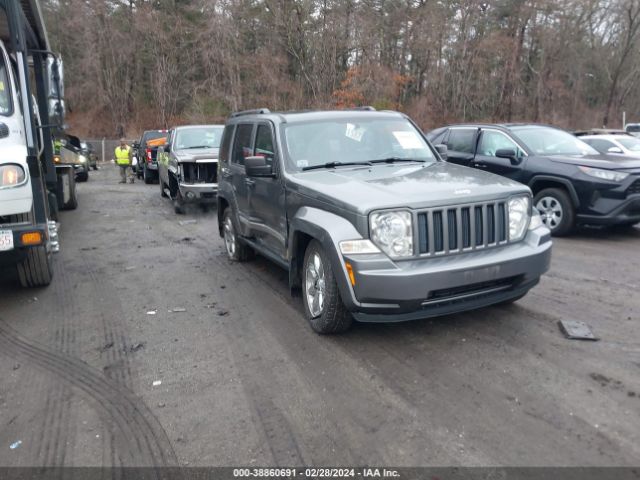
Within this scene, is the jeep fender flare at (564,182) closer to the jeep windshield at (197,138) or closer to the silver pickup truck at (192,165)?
the silver pickup truck at (192,165)

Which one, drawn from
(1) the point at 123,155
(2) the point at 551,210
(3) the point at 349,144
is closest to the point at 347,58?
(1) the point at 123,155

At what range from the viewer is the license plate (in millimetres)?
4883

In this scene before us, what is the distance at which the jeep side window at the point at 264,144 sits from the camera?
5.52 m

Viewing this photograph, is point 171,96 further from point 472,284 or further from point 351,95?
point 472,284

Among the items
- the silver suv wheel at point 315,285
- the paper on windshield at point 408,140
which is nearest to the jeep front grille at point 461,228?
the silver suv wheel at point 315,285

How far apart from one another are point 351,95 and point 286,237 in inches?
1069

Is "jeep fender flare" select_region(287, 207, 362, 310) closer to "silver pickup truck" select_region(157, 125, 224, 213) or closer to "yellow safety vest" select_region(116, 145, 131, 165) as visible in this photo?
"silver pickup truck" select_region(157, 125, 224, 213)

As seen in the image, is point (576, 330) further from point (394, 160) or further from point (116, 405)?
point (116, 405)

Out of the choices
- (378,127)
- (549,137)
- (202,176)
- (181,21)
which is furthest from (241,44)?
(378,127)

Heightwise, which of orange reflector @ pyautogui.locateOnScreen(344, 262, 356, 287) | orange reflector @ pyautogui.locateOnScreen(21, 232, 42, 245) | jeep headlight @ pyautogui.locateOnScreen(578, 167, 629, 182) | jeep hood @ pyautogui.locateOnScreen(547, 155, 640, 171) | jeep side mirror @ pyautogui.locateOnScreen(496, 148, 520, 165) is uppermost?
jeep side mirror @ pyautogui.locateOnScreen(496, 148, 520, 165)

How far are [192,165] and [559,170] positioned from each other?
7.17 metres

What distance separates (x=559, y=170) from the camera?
8.08m

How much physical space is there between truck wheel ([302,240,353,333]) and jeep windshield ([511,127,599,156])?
562 cm

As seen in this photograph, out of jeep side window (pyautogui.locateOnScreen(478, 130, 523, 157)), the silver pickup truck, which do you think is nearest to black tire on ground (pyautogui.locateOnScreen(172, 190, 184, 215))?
the silver pickup truck
